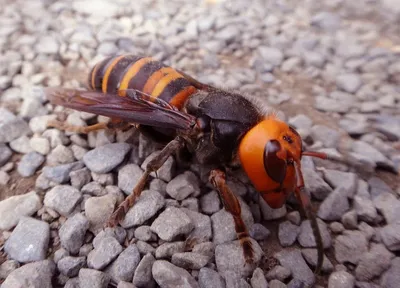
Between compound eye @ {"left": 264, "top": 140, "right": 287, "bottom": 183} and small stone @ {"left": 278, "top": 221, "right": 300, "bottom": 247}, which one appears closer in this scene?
compound eye @ {"left": 264, "top": 140, "right": 287, "bottom": 183}

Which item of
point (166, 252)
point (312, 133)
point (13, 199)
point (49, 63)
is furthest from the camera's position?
point (49, 63)

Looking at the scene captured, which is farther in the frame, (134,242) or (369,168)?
(369,168)

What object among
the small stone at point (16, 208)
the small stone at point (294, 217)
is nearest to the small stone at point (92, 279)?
the small stone at point (16, 208)

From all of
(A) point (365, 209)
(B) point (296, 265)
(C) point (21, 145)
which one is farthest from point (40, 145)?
(A) point (365, 209)

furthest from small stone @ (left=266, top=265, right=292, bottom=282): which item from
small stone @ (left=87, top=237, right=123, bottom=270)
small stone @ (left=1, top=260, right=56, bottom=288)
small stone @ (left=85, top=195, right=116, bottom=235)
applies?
small stone @ (left=1, top=260, right=56, bottom=288)

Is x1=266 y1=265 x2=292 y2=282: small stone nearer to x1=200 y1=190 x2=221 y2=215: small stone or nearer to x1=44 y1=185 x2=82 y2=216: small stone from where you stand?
x1=200 y1=190 x2=221 y2=215: small stone

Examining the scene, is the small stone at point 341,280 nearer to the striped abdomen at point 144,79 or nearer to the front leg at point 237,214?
the front leg at point 237,214

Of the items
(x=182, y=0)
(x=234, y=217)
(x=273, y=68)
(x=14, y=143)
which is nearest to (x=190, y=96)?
(x=234, y=217)

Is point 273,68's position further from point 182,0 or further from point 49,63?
point 49,63
